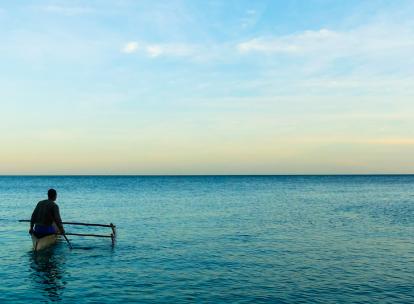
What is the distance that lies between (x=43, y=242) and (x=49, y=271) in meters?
4.21

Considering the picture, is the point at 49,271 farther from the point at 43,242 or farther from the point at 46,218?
the point at 43,242

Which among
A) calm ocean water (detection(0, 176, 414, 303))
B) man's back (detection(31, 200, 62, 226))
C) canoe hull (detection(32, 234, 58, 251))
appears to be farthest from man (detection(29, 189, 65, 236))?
calm ocean water (detection(0, 176, 414, 303))

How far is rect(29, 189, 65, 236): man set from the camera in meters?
22.3

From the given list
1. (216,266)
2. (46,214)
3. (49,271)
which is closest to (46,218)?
(46,214)

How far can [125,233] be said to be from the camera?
109ft

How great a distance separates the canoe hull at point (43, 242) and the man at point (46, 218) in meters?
0.57

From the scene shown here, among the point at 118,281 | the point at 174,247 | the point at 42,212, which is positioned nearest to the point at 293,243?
the point at 174,247

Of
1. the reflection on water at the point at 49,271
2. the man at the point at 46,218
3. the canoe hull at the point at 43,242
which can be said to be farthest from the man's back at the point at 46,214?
the reflection on water at the point at 49,271

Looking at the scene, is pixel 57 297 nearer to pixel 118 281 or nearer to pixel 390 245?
pixel 118 281

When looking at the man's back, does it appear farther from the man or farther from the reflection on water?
the reflection on water

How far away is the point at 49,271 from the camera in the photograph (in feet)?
67.1

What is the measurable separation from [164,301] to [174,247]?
10949 mm

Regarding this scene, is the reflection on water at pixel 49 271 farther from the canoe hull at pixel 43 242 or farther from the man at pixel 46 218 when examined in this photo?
the man at pixel 46 218

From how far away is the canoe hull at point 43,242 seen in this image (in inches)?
929
